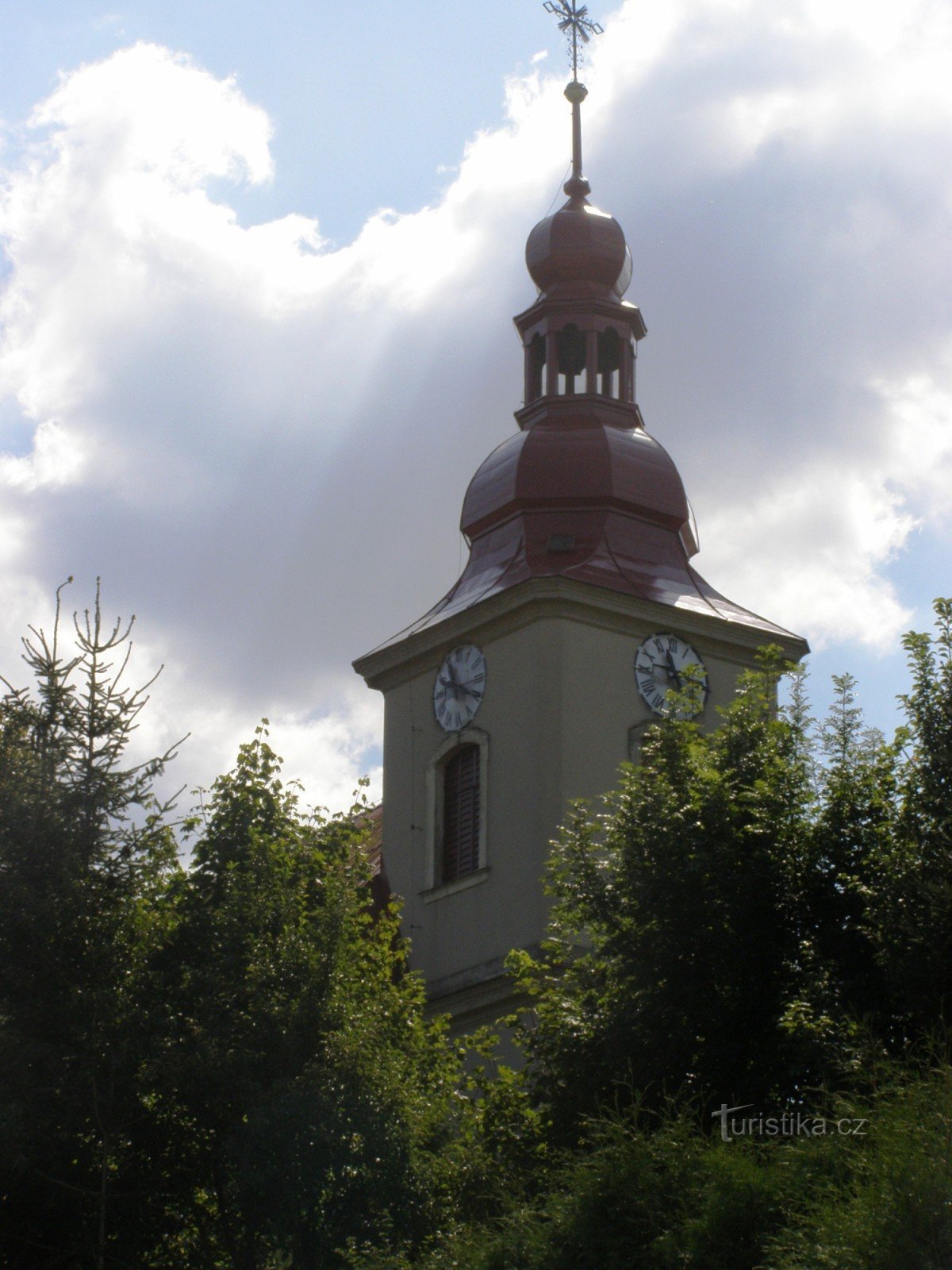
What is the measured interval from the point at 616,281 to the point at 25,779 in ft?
74.0

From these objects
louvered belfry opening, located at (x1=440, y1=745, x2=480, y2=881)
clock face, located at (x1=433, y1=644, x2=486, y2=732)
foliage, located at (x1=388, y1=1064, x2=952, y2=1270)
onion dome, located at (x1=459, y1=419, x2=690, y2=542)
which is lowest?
foliage, located at (x1=388, y1=1064, x2=952, y2=1270)

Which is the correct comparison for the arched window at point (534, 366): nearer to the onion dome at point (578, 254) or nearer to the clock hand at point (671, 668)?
the onion dome at point (578, 254)

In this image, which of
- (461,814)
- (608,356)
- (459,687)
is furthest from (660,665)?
(608,356)

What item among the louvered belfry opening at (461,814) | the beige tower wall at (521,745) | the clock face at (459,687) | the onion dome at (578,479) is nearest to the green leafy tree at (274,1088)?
the beige tower wall at (521,745)

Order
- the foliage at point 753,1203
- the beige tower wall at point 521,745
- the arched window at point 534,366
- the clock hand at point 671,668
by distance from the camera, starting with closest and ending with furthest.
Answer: the foliage at point 753,1203, the beige tower wall at point 521,745, the clock hand at point 671,668, the arched window at point 534,366

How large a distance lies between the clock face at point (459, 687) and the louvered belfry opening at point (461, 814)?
0.58 meters

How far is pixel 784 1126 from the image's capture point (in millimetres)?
19078

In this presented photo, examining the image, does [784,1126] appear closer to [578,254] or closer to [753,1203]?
[753,1203]

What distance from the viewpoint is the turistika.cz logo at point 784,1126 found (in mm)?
15633

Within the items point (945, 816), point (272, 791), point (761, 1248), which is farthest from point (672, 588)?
point (761, 1248)

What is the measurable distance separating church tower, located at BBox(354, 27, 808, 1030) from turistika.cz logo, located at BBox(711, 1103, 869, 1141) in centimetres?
1350

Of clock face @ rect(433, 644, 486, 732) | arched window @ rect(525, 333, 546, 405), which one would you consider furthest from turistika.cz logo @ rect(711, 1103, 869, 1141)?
arched window @ rect(525, 333, 546, 405)

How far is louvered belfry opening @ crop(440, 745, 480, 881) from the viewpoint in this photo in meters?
36.2

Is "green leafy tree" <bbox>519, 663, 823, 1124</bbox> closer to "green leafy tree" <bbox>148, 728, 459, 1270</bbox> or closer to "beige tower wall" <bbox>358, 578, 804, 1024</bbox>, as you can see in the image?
"green leafy tree" <bbox>148, 728, 459, 1270</bbox>
